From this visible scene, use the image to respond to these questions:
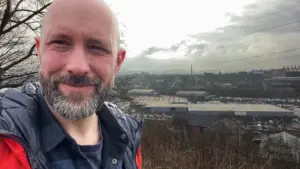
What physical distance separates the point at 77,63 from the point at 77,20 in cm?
17

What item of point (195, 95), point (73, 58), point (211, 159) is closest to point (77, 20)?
point (73, 58)

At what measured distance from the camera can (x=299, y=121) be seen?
27.7ft

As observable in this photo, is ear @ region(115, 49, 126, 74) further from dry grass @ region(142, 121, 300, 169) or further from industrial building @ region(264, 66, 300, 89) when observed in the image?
industrial building @ region(264, 66, 300, 89)

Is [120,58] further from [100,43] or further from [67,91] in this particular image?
[67,91]

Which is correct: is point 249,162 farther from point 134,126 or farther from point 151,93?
point 151,93

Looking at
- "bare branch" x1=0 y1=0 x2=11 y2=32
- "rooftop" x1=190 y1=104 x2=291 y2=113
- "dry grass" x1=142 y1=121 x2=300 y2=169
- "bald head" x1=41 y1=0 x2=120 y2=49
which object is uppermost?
"bare branch" x1=0 y1=0 x2=11 y2=32

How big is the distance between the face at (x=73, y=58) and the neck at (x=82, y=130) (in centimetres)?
7

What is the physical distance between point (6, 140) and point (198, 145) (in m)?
5.23

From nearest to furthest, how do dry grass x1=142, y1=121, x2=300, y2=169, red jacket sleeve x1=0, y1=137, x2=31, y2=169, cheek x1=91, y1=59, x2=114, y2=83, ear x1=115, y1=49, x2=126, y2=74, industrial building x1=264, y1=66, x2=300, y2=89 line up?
red jacket sleeve x1=0, y1=137, x2=31, y2=169, cheek x1=91, y1=59, x2=114, y2=83, ear x1=115, y1=49, x2=126, y2=74, dry grass x1=142, y1=121, x2=300, y2=169, industrial building x1=264, y1=66, x2=300, y2=89

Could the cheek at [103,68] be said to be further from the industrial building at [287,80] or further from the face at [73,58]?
the industrial building at [287,80]

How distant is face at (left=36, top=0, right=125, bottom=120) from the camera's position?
0.92 m

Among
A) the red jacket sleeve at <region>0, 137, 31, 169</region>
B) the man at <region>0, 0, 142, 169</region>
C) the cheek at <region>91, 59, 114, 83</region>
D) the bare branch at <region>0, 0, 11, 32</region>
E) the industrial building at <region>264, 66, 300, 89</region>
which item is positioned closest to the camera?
the red jacket sleeve at <region>0, 137, 31, 169</region>

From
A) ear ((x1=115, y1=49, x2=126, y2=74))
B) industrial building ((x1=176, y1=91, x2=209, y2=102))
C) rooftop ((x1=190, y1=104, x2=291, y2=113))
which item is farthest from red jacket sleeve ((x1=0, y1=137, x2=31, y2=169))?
industrial building ((x1=176, y1=91, x2=209, y2=102))

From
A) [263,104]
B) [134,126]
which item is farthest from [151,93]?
[134,126]
